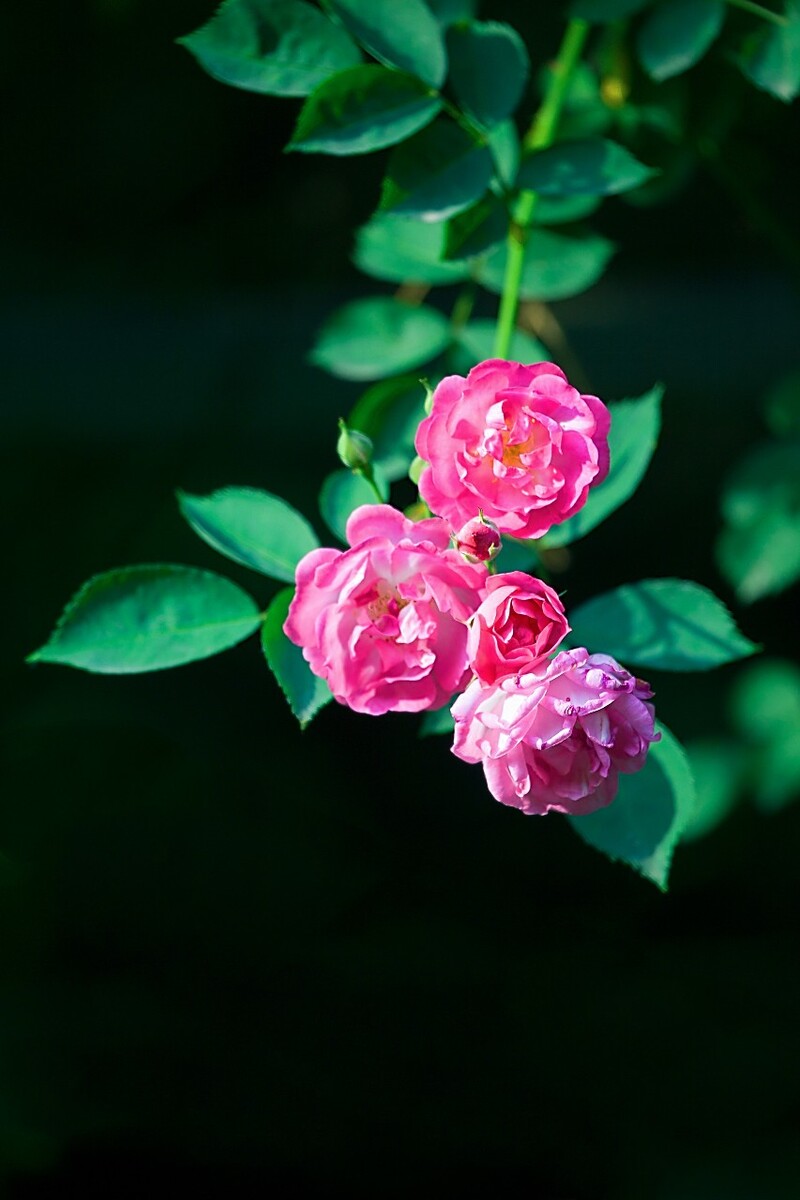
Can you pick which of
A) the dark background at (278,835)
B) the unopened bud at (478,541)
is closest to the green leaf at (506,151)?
the unopened bud at (478,541)

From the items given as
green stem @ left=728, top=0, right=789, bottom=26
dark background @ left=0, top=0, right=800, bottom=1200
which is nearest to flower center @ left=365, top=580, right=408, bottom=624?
green stem @ left=728, top=0, right=789, bottom=26

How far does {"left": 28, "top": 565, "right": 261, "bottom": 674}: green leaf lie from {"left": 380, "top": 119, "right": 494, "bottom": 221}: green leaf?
0.31m

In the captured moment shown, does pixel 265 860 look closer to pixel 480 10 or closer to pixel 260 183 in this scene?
pixel 260 183

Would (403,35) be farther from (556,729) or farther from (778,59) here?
(556,729)

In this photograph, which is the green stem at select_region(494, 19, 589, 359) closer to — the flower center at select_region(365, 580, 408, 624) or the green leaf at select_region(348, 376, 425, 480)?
the green leaf at select_region(348, 376, 425, 480)

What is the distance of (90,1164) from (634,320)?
4.82 feet

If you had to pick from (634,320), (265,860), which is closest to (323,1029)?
(265,860)

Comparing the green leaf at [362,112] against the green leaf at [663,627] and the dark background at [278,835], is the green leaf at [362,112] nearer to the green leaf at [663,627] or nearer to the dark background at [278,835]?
the green leaf at [663,627]

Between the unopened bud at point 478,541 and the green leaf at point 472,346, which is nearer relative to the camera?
the unopened bud at point 478,541

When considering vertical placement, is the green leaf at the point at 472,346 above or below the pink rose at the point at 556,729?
below

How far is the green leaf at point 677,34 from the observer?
0.95 metres

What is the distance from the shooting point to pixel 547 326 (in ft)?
4.66

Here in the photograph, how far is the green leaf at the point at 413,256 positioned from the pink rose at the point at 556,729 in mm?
558

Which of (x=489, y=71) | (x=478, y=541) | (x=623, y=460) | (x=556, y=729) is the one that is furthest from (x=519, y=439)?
(x=489, y=71)
